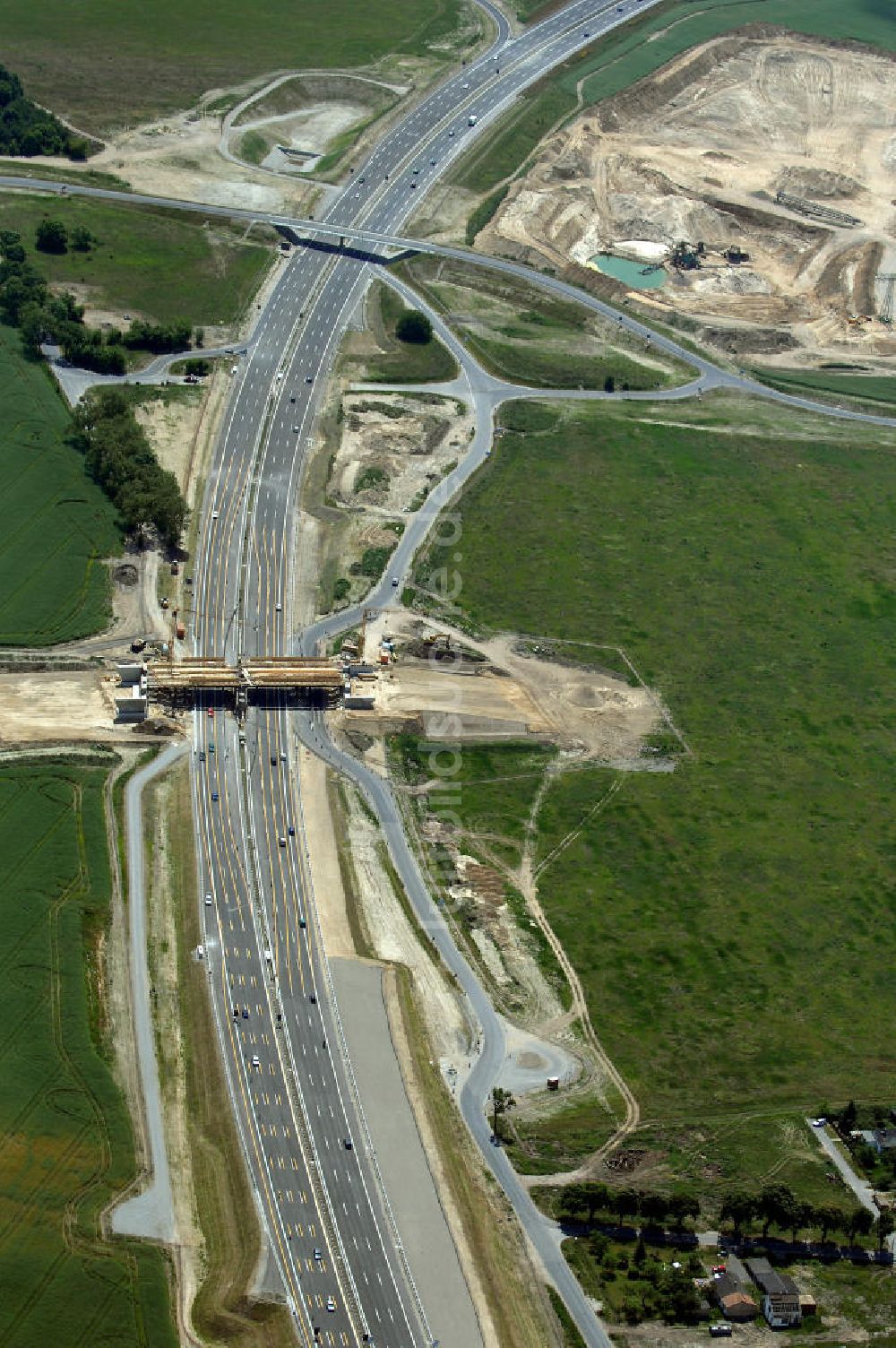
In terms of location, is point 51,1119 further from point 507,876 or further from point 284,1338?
point 507,876

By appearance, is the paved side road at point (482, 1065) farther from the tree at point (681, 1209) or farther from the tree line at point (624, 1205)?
the tree at point (681, 1209)

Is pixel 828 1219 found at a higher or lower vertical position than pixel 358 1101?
lower

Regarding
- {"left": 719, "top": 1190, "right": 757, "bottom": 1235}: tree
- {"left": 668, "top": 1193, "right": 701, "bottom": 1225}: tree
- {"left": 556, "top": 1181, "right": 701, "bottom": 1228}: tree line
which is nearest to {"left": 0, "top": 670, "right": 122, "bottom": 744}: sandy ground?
{"left": 556, "top": 1181, "right": 701, "bottom": 1228}: tree line

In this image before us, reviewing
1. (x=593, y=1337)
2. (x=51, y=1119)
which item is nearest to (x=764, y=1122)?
(x=593, y=1337)

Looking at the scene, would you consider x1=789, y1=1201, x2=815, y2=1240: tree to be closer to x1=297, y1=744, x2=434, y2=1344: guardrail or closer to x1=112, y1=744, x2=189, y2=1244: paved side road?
x1=297, y1=744, x2=434, y2=1344: guardrail

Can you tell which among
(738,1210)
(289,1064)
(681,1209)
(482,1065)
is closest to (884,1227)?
(738,1210)

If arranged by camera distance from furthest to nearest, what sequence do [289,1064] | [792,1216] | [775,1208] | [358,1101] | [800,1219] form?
[289,1064]
[358,1101]
[800,1219]
[775,1208]
[792,1216]

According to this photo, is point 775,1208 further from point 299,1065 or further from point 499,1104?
point 299,1065
